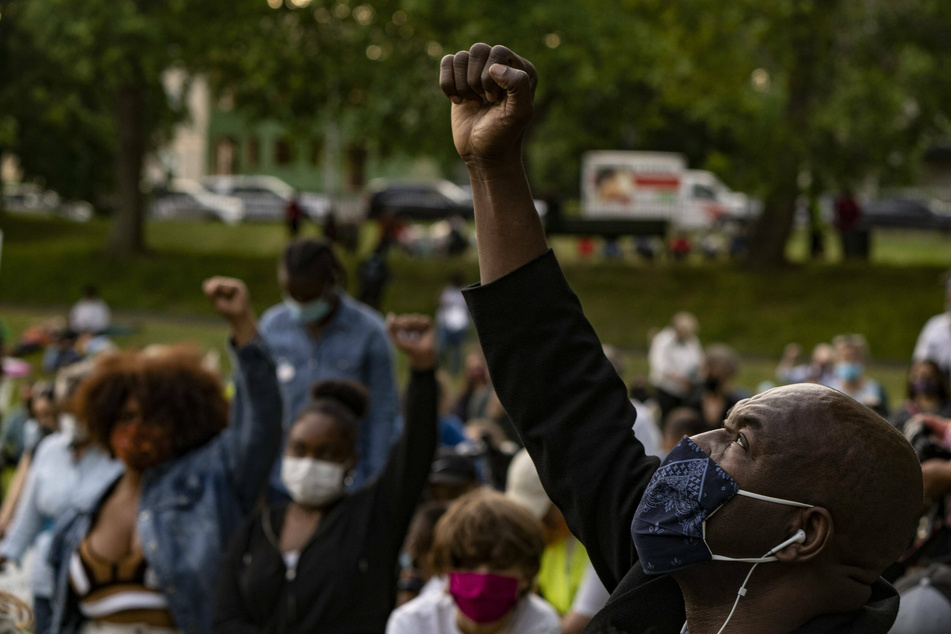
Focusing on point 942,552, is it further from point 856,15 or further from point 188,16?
point 188,16

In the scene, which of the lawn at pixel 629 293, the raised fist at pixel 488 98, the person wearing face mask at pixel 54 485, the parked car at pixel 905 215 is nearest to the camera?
the raised fist at pixel 488 98

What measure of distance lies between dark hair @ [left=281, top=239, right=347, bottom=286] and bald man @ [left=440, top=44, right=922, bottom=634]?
3320mm

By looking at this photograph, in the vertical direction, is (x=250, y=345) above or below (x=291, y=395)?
above

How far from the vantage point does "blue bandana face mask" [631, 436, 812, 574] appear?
1.89m

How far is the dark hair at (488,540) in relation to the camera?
3688 mm

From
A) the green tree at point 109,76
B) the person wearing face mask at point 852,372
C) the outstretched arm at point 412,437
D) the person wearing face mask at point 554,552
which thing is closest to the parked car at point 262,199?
the green tree at point 109,76

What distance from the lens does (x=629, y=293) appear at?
24.4 metres

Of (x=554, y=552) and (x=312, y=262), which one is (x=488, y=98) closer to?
(x=554, y=552)

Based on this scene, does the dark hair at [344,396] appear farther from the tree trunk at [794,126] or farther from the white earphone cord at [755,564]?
the tree trunk at [794,126]

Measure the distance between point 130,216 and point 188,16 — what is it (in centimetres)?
592

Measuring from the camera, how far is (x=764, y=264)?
83.4ft

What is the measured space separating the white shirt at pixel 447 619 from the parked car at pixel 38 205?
115 feet

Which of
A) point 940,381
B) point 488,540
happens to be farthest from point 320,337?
point 940,381

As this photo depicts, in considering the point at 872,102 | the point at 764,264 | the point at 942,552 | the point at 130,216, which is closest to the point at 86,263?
the point at 130,216
